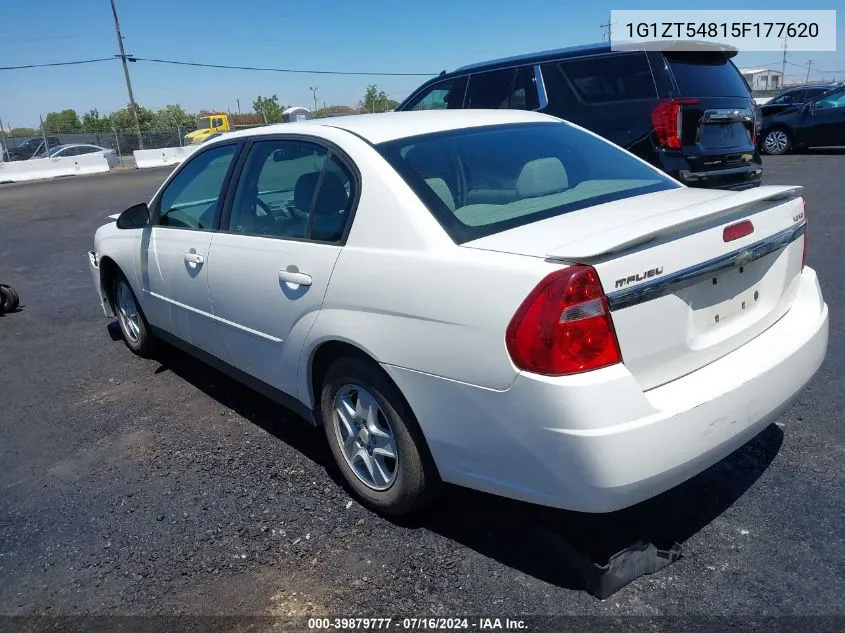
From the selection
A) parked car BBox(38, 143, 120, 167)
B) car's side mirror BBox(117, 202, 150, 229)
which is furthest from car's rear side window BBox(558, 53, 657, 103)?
parked car BBox(38, 143, 120, 167)

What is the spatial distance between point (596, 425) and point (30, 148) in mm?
40684

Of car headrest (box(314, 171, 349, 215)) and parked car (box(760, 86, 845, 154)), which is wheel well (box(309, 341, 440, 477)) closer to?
car headrest (box(314, 171, 349, 215))

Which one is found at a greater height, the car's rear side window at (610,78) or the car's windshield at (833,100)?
the car's rear side window at (610,78)

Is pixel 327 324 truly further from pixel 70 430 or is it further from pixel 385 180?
pixel 70 430

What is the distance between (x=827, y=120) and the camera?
15.9 metres

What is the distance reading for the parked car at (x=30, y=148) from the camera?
35.0 m

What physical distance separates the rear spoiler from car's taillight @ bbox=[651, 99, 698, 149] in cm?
371

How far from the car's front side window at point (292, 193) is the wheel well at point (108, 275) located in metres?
1.91

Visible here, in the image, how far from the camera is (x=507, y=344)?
2166 mm

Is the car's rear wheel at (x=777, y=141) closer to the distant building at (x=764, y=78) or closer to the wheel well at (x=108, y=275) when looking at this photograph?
the wheel well at (x=108, y=275)

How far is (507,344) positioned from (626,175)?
1.51 metres

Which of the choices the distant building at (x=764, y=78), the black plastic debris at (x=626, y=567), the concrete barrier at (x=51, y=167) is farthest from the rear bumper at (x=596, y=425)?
the distant building at (x=764, y=78)

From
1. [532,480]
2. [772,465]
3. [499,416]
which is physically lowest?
[772,465]

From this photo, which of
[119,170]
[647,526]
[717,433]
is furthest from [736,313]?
[119,170]
